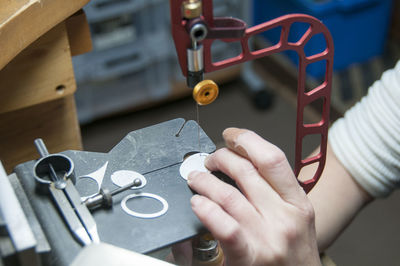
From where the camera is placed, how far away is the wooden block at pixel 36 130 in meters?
0.79

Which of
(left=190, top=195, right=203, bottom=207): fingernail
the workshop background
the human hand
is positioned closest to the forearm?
the human hand

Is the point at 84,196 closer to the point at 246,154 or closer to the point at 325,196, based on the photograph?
the point at 246,154

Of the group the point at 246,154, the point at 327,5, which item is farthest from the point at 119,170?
the point at 327,5

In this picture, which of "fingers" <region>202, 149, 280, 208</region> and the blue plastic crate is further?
the blue plastic crate

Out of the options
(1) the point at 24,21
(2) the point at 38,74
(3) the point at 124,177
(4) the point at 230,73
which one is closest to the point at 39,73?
(2) the point at 38,74

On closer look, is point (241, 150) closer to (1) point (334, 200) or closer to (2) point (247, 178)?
(2) point (247, 178)

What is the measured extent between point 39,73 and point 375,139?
1.84 feet

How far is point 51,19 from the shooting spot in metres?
0.69

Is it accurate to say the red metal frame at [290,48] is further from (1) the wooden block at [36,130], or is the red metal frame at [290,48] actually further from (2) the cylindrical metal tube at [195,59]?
(1) the wooden block at [36,130]

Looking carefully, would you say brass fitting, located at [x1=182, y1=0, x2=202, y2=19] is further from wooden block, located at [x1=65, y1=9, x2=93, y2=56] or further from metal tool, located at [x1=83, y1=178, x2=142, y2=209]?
wooden block, located at [x1=65, y1=9, x2=93, y2=56]

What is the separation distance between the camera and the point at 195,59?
1.74ft

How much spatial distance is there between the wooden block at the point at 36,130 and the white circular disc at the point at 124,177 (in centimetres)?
22

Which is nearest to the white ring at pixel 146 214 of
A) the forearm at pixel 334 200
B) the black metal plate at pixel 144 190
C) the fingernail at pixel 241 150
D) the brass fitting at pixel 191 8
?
the black metal plate at pixel 144 190

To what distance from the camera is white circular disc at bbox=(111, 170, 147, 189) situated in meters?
0.63
